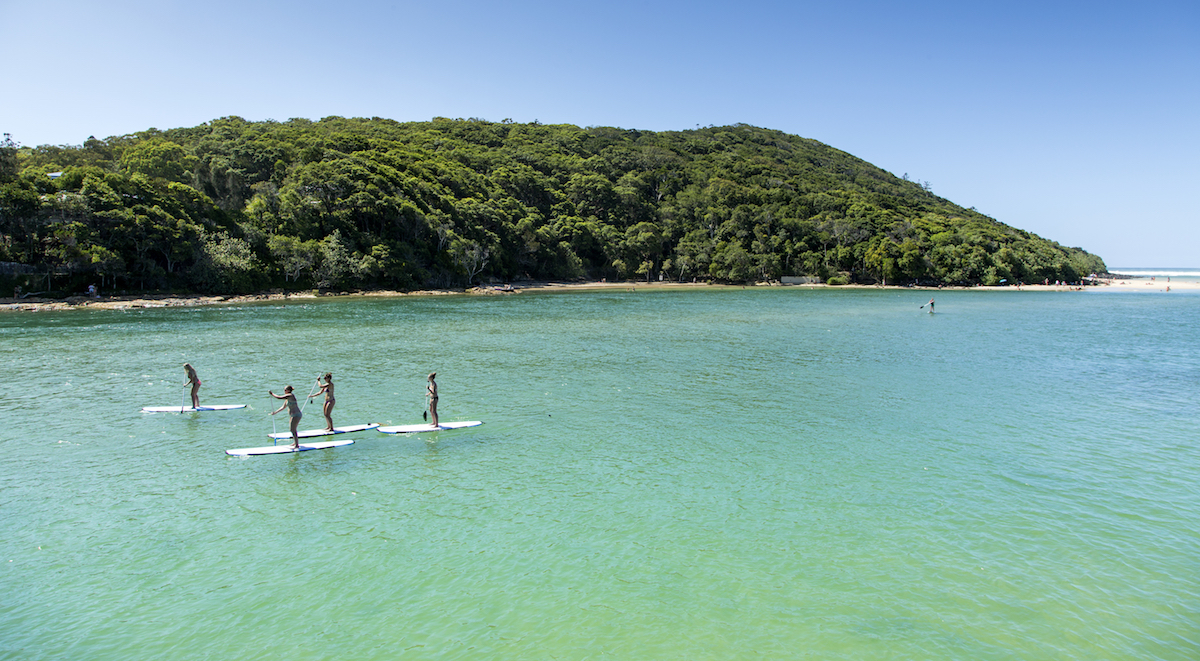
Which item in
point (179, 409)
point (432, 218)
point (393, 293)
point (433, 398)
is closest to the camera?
point (433, 398)

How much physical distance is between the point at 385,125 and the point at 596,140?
173 feet

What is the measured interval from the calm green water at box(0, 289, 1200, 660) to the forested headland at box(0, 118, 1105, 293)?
4455 cm

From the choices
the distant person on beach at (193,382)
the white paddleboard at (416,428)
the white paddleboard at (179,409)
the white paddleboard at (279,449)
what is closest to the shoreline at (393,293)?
the white paddleboard at (179,409)

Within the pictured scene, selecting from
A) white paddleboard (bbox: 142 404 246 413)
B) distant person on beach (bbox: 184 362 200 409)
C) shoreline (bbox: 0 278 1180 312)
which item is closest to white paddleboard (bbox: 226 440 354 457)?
white paddleboard (bbox: 142 404 246 413)

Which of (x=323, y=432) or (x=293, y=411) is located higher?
(x=293, y=411)

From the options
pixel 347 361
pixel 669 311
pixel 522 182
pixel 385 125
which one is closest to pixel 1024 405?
pixel 347 361

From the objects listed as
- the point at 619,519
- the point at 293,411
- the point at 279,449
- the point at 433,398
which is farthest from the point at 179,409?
the point at 619,519

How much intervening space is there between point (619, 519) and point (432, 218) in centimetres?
8112

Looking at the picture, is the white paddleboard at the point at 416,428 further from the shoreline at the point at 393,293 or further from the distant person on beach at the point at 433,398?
the shoreline at the point at 393,293

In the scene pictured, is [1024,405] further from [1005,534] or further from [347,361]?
[347,361]

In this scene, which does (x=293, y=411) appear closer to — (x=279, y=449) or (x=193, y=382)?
(x=279, y=449)

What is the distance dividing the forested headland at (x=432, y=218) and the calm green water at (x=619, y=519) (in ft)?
146

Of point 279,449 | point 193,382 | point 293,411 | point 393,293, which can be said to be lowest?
point 279,449

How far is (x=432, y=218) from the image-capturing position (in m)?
87.8
